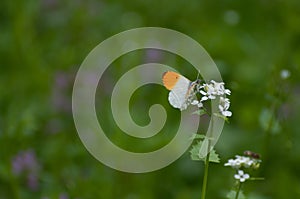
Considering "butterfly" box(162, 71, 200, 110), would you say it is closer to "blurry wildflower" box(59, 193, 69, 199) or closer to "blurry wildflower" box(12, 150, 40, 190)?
"blurry wildflower" box(59, 193, 69, 199)

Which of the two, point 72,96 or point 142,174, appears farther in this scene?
point 72,96

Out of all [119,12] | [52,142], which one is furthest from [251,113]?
[119,12]

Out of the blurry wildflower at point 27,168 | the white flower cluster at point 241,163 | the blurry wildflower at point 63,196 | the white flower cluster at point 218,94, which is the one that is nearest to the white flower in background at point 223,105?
the white flower cluster at point 218,94

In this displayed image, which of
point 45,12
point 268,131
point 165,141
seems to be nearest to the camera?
point 268,131

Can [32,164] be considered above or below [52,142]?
below

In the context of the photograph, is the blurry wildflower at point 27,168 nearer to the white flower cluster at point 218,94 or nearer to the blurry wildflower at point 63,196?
the blurry wildflower at point 63,196

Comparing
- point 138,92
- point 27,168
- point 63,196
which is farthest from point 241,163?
point 138,92

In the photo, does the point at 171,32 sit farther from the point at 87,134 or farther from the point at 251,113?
the point at 87,134

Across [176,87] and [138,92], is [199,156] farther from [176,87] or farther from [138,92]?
[138,92]
